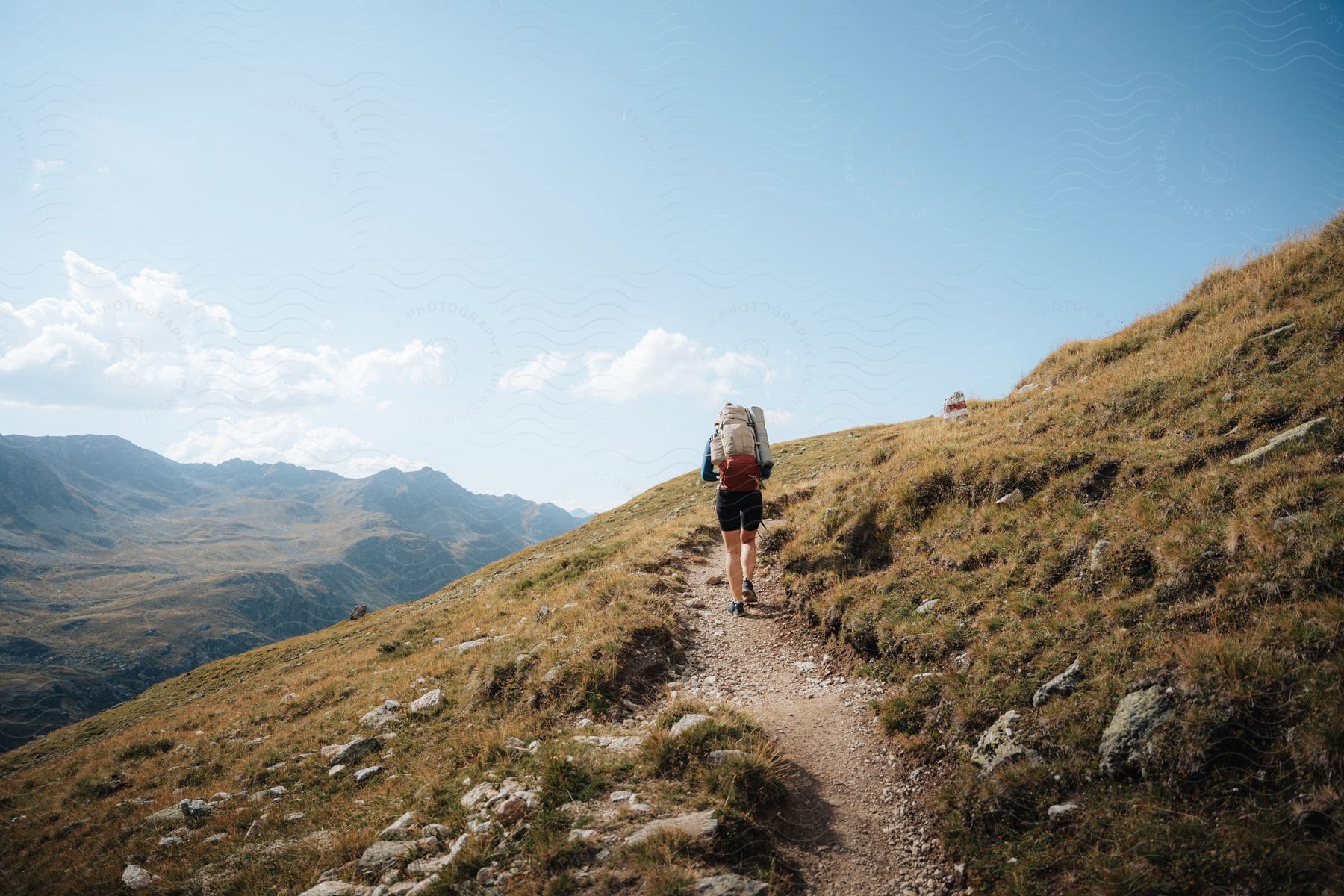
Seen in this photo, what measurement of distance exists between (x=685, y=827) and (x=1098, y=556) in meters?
7.03

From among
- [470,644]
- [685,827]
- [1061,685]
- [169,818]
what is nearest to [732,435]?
[1061,685]

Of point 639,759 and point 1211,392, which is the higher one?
point 1211,392

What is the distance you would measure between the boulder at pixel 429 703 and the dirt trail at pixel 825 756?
527 cm

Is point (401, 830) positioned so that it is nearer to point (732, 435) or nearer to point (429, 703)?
point (429, 703)

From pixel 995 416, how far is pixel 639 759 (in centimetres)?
1443

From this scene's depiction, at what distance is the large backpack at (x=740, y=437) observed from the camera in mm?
12367

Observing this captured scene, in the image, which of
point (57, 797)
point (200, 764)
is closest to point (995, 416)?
point (200, 764)

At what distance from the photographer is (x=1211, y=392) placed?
11141 millimetres

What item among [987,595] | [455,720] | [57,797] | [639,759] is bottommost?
[57,797]

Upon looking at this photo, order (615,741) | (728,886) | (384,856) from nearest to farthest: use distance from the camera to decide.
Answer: (728,886), (384,856), (615,741)

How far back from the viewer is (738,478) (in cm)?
1218

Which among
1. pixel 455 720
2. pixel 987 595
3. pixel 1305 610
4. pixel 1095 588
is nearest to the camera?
pixel 1305 610

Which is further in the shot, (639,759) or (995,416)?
(995,416)

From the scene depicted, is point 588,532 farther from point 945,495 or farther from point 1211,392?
point 1211,392
